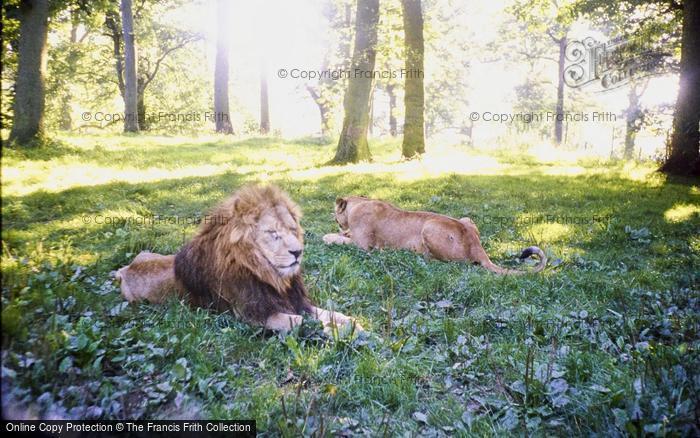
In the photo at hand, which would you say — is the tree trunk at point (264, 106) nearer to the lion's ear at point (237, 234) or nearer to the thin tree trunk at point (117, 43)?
the thin tree trunk at point (117, 43)

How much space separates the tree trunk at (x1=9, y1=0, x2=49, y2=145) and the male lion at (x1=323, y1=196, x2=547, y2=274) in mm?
9049

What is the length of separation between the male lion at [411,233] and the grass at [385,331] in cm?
39

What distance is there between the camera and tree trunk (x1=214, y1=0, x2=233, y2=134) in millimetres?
25781

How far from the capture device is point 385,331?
4.64 m

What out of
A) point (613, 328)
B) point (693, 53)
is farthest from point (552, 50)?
point (613, 328)

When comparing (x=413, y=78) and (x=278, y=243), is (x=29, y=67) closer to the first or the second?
(x=278, y=243)

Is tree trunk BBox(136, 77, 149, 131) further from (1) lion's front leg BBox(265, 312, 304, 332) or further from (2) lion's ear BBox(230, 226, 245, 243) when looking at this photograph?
(1) lion's front leg BBox(265, 312, 304, 332)

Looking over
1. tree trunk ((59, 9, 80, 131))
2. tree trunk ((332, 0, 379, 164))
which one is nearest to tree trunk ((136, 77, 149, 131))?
tree trunk ((59, 9, 80, 131))

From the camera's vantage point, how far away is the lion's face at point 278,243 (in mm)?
4570

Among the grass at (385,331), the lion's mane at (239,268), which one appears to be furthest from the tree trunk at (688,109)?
the lion's mane at (239,268)

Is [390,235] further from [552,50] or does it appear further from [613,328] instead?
[552,50]

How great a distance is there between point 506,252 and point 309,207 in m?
4.63

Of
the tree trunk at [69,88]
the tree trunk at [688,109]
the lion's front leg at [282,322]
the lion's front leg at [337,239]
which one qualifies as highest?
the tree trunk at [69,88]

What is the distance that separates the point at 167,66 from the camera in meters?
39.8
